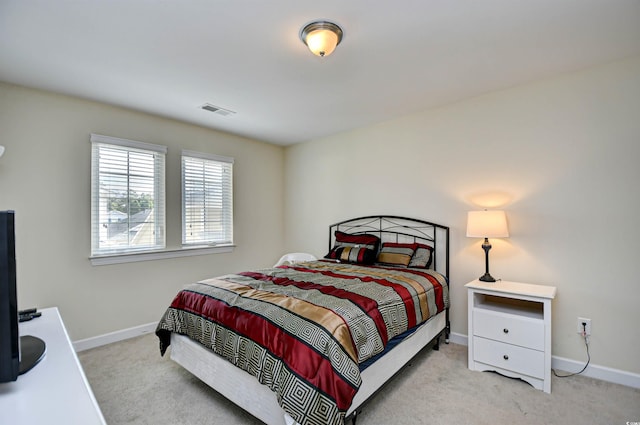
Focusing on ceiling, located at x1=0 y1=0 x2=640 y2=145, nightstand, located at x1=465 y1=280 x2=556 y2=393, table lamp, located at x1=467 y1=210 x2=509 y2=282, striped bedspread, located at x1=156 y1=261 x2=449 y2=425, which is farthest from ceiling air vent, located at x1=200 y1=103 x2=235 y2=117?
nightstand, located at x1=465 y1=280 x2=556 y2=393

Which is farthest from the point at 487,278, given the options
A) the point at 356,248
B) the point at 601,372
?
the point at 356,248

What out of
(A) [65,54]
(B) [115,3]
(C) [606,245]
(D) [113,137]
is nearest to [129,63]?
(A) [65,54]

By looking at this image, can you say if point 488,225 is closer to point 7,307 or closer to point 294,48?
point 294,48

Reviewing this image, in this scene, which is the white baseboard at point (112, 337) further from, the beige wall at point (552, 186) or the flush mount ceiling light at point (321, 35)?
the flush mount ceiling light at point (321, 35)

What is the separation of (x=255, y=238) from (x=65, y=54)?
9.82 ft

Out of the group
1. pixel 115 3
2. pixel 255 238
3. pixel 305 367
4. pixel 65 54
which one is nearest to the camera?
pixel 305 367

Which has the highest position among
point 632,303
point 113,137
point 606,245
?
point 113,137

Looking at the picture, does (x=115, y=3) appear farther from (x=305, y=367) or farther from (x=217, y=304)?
(x=305, y=367)

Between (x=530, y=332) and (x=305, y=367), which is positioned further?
(x=530, y=332)

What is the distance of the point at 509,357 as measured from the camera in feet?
7.75

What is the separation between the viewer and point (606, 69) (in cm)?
241

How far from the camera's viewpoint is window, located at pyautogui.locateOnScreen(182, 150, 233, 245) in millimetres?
3828

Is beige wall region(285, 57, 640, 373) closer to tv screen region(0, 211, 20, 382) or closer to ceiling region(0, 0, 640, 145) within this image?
ceiling region(0, 0, 640, 145)

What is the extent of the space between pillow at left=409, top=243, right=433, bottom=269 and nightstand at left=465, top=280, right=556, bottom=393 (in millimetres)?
541
